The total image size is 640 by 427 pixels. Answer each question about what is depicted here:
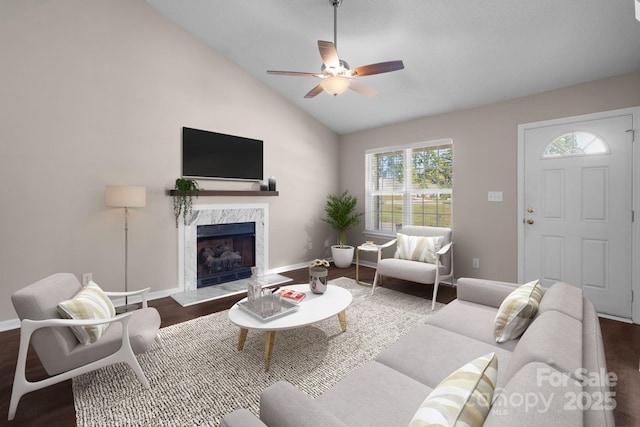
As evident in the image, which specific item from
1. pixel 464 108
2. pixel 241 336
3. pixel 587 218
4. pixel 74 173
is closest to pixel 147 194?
pixel 74 173

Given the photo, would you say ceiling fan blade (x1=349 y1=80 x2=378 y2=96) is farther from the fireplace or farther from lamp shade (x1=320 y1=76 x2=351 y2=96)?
the fireplace

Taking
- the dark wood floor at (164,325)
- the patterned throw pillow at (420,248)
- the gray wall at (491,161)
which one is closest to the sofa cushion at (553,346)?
the dark wood floor at (164,325)

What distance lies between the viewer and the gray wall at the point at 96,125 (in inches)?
108

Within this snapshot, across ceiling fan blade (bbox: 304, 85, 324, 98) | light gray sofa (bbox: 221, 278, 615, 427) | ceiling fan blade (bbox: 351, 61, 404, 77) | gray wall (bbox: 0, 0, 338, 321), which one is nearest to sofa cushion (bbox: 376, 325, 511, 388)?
light gray sofa (bbox: 221, 278, 615, 427)

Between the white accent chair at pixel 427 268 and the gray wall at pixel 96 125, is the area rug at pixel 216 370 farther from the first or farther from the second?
the gray wall at pixel 96 125

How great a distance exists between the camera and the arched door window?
10.1 ft

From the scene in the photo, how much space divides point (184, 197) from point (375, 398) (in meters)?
3.32

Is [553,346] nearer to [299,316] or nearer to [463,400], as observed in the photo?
[463,400]

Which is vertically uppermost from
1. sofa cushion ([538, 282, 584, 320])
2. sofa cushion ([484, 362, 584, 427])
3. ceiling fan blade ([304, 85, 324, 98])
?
ceiling fan blade ([304, 85, 324, 98])

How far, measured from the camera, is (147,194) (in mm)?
3490

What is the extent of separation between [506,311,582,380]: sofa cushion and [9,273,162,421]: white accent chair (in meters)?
2.07

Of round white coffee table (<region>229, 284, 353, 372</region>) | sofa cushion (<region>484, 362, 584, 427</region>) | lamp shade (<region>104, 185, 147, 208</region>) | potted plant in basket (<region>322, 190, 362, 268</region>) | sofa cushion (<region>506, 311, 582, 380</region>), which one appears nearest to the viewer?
sofa cushion (<region>484, 362, 584, 427</region>)

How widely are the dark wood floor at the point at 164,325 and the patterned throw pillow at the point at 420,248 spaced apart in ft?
1.87

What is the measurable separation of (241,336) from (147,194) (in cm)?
222
